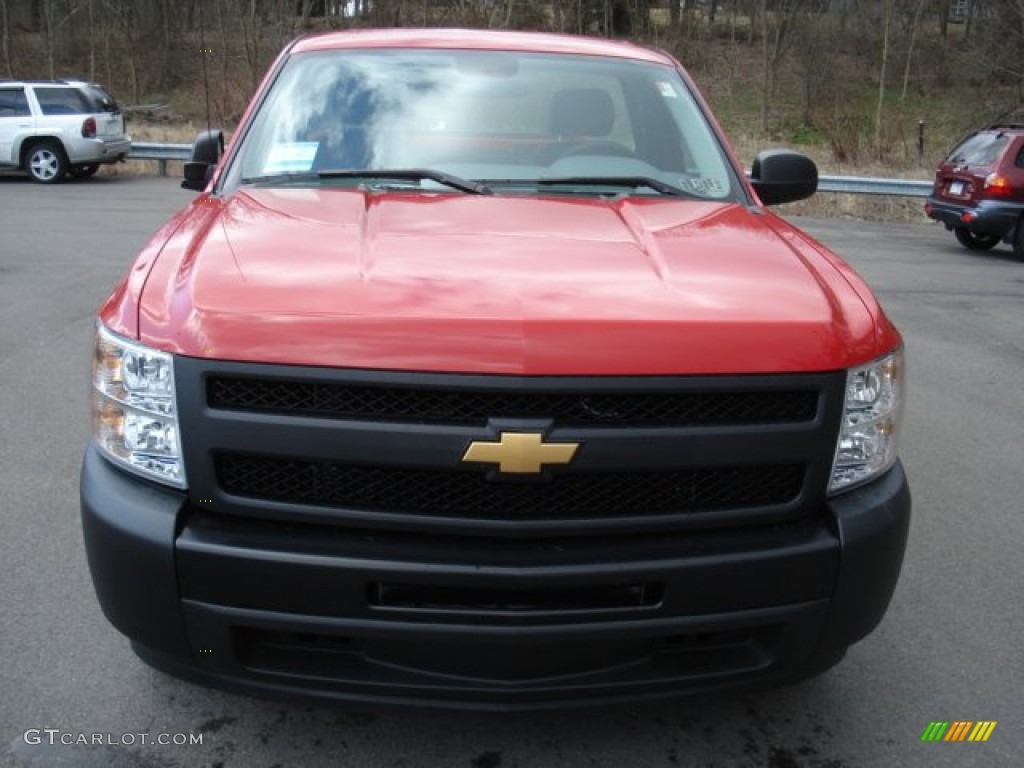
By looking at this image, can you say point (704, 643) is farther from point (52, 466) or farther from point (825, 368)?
point (52, 466)

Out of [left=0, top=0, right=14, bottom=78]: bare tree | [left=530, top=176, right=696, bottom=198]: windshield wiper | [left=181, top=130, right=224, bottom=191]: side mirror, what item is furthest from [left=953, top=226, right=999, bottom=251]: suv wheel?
[left=0, top=0, right=14, bottom=78]: bare tree

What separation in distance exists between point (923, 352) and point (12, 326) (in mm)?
6817

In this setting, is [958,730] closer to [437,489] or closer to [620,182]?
[437,489]

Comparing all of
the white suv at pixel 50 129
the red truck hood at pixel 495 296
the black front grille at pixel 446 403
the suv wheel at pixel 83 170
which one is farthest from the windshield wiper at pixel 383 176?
the suv wheel at pixel 83 170

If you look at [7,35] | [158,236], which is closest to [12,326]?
[158,236]

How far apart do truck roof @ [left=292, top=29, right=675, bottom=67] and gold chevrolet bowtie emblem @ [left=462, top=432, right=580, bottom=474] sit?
7.80 feet

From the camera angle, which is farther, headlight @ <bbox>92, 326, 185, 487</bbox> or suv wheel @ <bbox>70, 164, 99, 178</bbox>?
suv wheel @ <bbox>70, 164, 99, 178</bbox>

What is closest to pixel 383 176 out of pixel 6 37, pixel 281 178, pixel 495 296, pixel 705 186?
pixel 281 178

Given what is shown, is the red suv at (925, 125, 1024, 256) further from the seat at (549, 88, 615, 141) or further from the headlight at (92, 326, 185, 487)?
the headlight at (92, 326, 185, 487)

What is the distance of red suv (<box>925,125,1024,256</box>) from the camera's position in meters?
13.0

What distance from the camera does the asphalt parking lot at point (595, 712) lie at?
105 inches

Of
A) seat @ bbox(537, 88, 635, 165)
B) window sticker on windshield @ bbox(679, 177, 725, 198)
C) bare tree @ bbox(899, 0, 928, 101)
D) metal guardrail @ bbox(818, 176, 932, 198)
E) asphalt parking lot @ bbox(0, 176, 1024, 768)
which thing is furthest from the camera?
bare tree @ bbox(899, 0, 928, 101)

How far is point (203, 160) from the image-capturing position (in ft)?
14.2

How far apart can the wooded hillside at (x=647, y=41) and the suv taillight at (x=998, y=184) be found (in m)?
16.8
